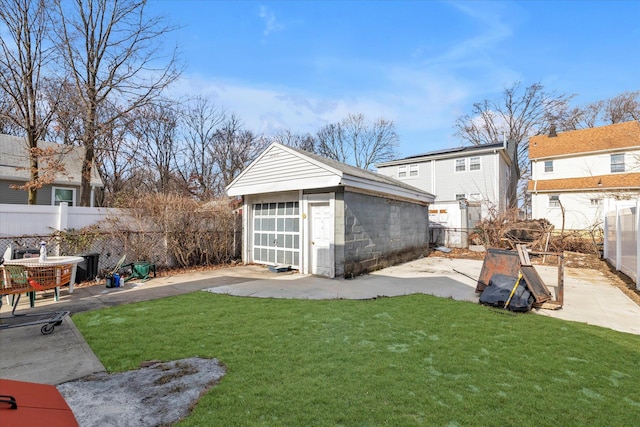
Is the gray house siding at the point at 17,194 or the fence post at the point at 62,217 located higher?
the gray house siding at the point at 17,194

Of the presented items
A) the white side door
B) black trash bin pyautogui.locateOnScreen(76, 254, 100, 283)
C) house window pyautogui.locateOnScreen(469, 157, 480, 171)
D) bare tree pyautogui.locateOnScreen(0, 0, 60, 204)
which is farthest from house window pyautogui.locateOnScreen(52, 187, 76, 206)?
house window pyautogui.locateOnScreen(469, 157, 480, 171)

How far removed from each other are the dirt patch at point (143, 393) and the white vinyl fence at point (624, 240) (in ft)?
32.5

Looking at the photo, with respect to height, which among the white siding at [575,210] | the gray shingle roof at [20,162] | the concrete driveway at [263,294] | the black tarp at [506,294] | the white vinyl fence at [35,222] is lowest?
the concrete driveway at [263,294]

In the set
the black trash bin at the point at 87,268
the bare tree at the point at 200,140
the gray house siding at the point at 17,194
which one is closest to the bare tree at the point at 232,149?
the bare tree at the point at 200,140

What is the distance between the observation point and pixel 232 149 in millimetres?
27953

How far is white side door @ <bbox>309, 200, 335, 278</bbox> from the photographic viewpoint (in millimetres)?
8844

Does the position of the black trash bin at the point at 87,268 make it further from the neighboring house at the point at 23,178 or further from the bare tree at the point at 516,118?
the bare tree at the point at 516,118

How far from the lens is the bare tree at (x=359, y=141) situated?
116ft

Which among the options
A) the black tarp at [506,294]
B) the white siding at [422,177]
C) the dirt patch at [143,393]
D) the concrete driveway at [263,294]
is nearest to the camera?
the dirt patch at [143,393]

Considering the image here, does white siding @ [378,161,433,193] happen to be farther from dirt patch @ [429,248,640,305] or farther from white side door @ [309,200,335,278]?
white side door @ [309,200,335,278]

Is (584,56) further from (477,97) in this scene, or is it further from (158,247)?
(477,97)

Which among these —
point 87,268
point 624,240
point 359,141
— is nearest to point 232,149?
point 359,141

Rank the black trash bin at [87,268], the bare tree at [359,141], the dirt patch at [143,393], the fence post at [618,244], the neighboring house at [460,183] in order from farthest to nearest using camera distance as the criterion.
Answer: the bare tree at [359,141], the neighboring house at [460,183], the fence post at [618,244], the black trash bin at [87,268], the dirt patch at [143,393]

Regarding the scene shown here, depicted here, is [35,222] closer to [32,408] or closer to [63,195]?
[32,408]
